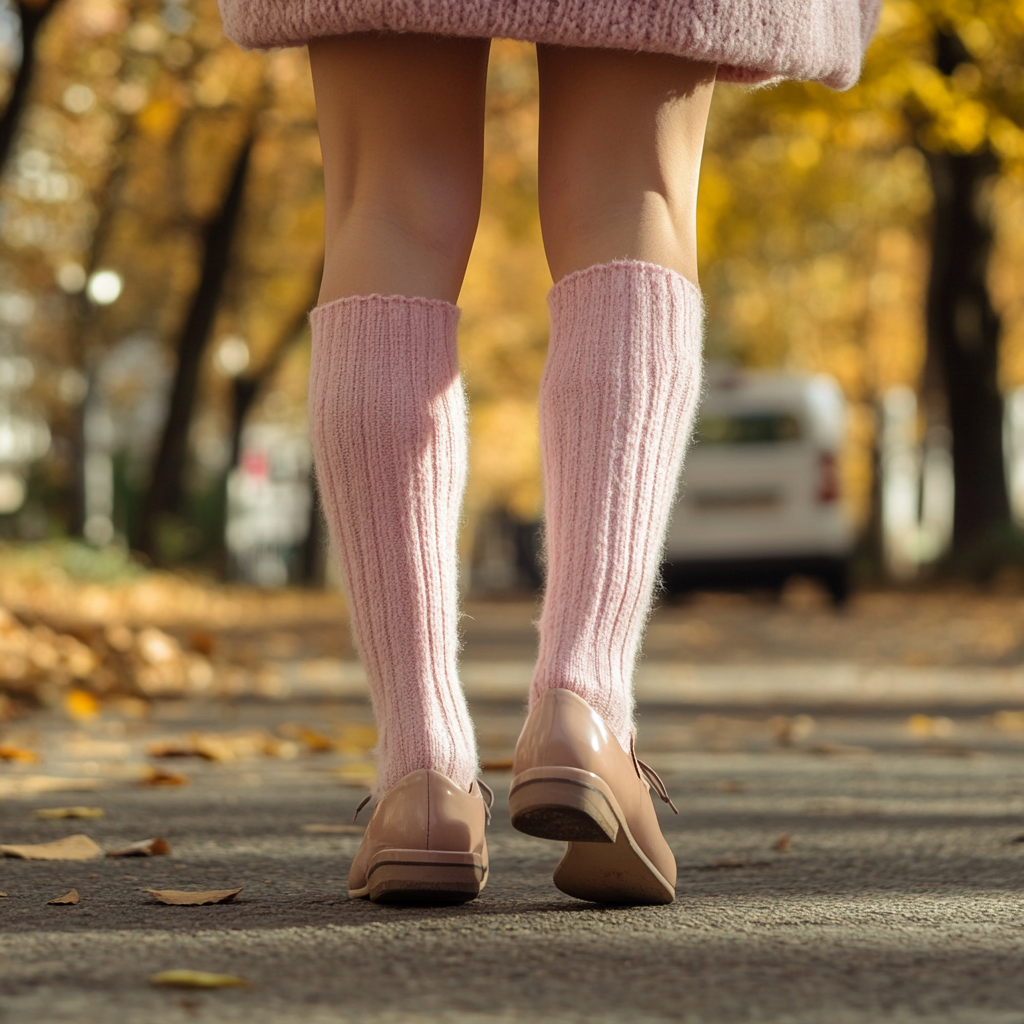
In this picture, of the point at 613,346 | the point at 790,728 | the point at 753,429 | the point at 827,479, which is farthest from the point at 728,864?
the point at 753,429

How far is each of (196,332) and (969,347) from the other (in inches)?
322

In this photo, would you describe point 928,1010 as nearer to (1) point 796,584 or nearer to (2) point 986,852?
(2) point 986,852

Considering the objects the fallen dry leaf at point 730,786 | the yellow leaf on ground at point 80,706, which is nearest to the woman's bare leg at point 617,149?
the fallen dry leaf at point 730,786

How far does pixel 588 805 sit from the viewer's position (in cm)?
199

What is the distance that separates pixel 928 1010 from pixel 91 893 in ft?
3.67

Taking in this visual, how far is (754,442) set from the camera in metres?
15.6

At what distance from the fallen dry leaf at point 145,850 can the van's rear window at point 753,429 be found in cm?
1318

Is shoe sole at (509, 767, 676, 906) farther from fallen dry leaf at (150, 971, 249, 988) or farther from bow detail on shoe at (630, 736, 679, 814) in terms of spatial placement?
fallen dry leaf at (150, 971, 249, 988)

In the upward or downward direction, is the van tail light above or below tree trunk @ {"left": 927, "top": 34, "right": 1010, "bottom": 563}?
below

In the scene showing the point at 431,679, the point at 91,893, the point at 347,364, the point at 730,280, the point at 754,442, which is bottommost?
the point at 91,893

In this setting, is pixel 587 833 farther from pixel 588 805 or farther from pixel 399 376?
pixel 399 376

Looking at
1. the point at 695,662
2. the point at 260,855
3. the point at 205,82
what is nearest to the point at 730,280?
the point at 205,82

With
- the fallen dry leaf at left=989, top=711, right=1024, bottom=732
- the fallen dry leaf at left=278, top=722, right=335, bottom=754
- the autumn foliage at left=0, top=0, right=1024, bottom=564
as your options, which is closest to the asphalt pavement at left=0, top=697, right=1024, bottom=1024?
the fallen dry leaf at left=278, top=722, right=335, bottom=754

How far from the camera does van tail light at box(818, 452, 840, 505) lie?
15.4m
